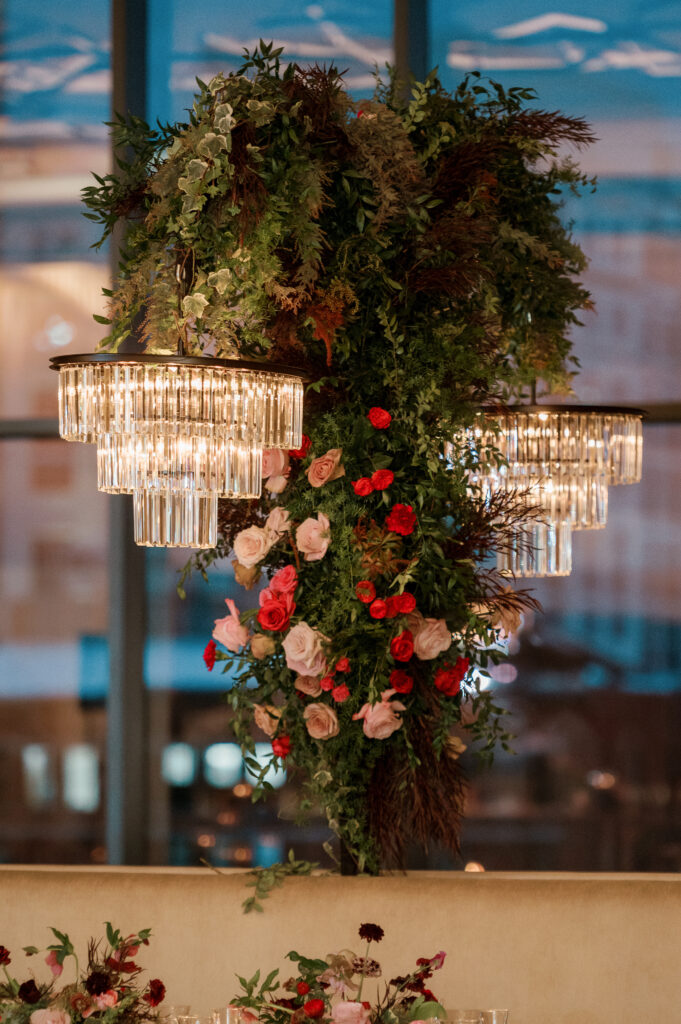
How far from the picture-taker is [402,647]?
2340mm

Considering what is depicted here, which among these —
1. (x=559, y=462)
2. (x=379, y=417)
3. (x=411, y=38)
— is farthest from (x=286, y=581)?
(x=411, y=38)

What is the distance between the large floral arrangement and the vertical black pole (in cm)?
63

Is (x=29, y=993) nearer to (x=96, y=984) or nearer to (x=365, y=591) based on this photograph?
(x=96, y=984)

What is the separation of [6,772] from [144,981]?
971 millimetres

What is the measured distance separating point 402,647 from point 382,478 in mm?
351

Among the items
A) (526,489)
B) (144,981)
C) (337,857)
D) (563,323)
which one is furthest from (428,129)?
(144,981)

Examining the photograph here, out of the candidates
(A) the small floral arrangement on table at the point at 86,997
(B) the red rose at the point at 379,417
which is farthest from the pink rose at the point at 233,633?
(A) the small floral arrangement on table at the point at 86,997

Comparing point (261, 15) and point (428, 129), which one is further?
point (261, 15)

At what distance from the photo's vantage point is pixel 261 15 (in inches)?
128

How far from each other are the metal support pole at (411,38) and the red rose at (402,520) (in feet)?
4.25

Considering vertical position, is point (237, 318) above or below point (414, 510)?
above

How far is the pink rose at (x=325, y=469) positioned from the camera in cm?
235

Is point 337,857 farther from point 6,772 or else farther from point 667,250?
point 667,250

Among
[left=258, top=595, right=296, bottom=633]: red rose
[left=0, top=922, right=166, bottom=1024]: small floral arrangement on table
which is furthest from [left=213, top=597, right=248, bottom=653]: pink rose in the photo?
[left=0, top=922, right=166, bottom=1024]: small floral arrangement on table
